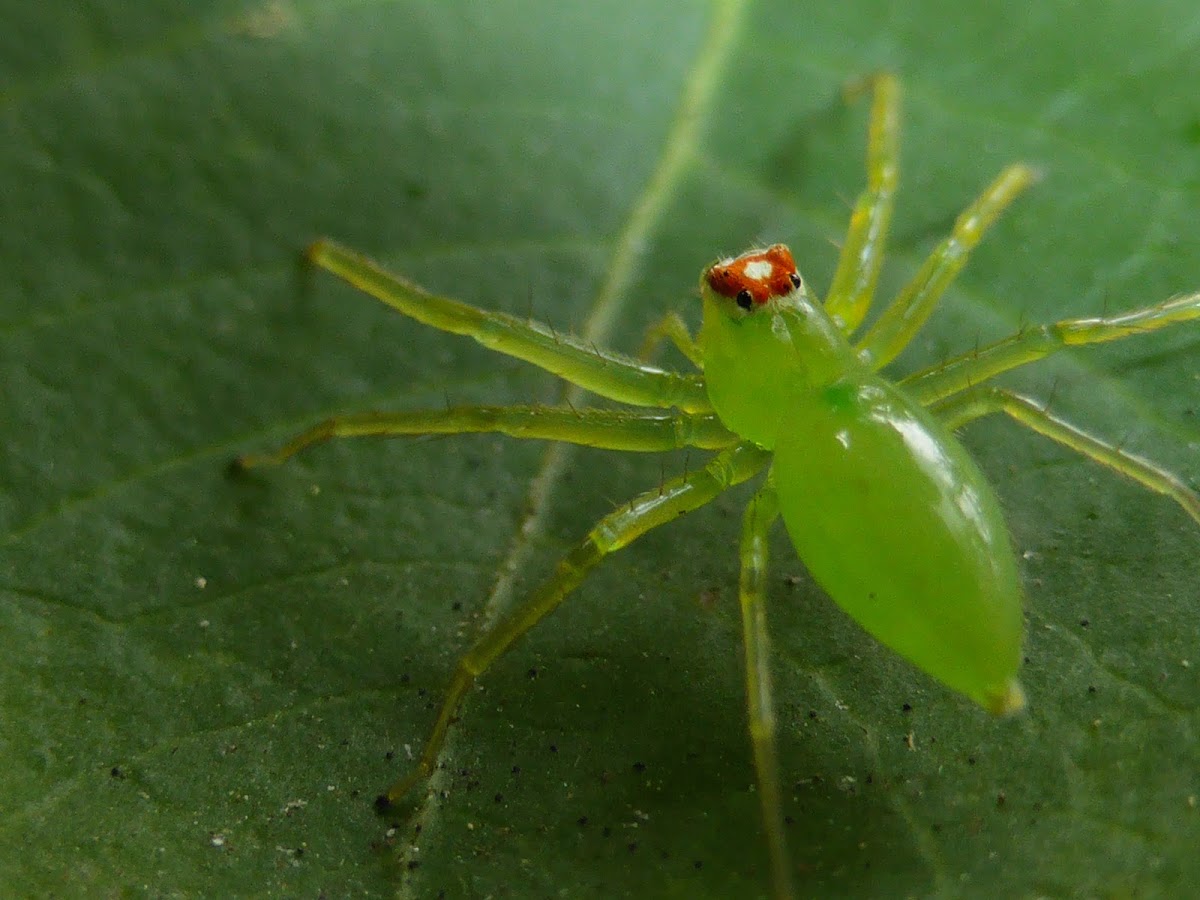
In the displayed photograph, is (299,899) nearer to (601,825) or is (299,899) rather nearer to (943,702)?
(601,825)

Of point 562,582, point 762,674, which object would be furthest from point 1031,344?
point 562,582

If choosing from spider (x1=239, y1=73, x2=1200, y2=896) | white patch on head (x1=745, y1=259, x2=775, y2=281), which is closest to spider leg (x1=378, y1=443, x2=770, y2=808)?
spider (x1=239, y1=73, x2=1200, y2=896)

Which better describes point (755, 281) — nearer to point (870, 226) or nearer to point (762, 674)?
point (870, 226)

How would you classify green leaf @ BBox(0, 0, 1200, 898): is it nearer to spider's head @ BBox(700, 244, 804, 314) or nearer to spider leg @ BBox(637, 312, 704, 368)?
spider leg @ BBox(637, 312, 704, 368)

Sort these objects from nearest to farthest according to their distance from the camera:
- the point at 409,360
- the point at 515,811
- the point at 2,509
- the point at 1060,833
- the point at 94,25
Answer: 1. the point at 1060,833
2. the point at 515,811
3. the point at 2,509
4. the point at 409,360
5. the point at 94,25

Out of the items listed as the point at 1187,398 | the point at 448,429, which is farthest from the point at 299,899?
the point at 1187,398

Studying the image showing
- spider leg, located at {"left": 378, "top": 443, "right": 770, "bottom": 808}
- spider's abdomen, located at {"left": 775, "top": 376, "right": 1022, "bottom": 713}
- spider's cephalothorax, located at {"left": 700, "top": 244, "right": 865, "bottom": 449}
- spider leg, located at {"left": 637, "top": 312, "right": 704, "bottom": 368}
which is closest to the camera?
spider's abdomen, located at {"left": 775, "top": 376, "right": 1022, "bottom": 713}
